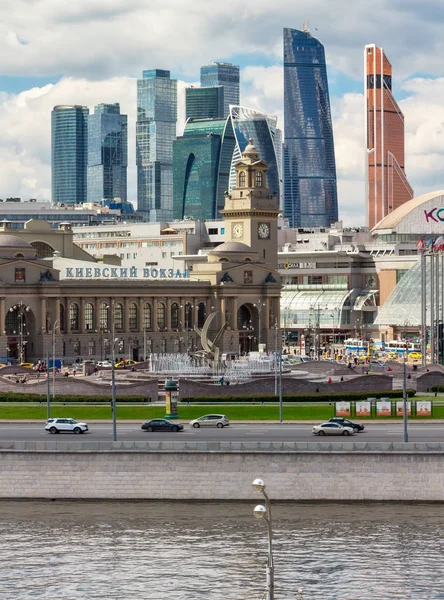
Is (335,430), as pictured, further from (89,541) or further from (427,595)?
(427,595)

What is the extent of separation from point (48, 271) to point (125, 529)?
119434 mm

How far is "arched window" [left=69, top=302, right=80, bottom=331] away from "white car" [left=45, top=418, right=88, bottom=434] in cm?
9804

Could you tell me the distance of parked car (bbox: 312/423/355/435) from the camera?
9500 centimetres

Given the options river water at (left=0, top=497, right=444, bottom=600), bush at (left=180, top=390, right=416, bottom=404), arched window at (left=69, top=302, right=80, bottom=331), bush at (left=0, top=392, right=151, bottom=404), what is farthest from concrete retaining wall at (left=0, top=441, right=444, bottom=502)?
arched window at (left=69, top=302, right=80, bottom=331)

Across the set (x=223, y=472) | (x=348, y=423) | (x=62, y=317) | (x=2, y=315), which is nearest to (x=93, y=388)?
(x=348, y=423)

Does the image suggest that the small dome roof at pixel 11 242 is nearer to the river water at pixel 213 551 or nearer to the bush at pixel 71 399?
the bush at pixel 71 399

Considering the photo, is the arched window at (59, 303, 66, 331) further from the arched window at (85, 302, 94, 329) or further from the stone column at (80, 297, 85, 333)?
the arched window at (85, 302, 94, 329)

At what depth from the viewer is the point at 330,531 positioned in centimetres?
7344

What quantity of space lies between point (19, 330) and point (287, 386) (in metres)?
68.7

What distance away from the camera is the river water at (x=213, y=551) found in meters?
62.9

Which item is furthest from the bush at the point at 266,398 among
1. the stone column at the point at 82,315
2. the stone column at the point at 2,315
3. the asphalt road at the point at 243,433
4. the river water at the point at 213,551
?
the stone column at the point at 82,315

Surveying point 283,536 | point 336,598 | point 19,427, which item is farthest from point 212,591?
point 19,427

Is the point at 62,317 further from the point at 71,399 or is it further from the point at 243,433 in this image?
Result: the point at 243,433

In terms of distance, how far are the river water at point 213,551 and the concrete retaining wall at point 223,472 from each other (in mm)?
795
